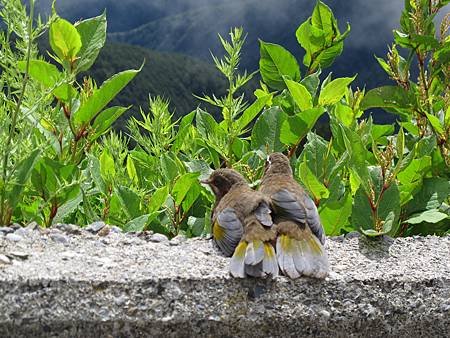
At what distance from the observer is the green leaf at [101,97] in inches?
84.0

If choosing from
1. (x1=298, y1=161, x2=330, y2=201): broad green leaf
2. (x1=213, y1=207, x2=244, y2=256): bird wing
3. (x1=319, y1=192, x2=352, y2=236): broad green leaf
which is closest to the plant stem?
(x1=213, y1=207, x2=244, y2=256): bird wing

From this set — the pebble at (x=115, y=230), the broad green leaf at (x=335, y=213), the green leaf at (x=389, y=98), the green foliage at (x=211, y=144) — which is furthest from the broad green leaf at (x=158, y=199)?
the green leaf at (x=389, y=98)

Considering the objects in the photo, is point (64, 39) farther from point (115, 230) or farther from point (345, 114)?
point (345, 114)

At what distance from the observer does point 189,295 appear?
167 centimetres

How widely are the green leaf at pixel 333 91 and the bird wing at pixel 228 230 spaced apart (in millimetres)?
788

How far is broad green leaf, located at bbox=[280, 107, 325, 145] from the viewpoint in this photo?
226 centimetres

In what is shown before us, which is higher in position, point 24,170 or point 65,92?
point 65,92

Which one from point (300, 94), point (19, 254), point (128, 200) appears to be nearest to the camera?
point (19, 254)

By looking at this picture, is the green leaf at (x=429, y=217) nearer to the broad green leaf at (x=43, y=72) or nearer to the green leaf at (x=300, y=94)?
the green leaf at (x=300, y=94)

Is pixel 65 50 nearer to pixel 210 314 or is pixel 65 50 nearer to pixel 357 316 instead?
pixel 210 314

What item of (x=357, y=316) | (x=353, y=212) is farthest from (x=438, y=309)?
→ (x=353, y=212)

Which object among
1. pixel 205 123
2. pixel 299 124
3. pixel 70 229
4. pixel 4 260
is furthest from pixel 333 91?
pixel 4 260

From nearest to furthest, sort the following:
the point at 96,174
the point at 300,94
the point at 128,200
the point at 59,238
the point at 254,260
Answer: the point at 254,260
the point at 59,238
the point at 128,200
the point at 96,174
the point at 300,94

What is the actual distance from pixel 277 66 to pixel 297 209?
39.7 inches
